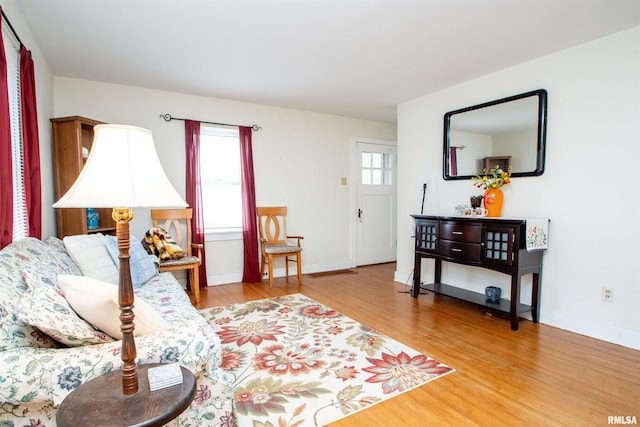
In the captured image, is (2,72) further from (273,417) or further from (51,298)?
(273,417)

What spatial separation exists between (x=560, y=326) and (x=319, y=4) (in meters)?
3.19

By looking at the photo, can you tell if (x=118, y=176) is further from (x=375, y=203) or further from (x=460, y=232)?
(x=375, y=203)

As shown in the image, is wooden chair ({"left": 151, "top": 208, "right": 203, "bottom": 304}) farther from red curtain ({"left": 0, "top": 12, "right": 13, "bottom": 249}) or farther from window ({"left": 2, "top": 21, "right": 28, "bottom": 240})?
red curtain ({"left": 0, "top": 12, "right": 13, "bottom": 249})

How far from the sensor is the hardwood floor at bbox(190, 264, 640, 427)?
170 cm

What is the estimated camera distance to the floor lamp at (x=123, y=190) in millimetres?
1034

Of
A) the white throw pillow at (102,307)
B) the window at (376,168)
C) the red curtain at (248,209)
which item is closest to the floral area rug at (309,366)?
the white throw pillow at (102,307)

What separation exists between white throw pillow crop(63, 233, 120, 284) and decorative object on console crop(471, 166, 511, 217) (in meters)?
3.28

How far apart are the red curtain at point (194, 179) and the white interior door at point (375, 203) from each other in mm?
2465

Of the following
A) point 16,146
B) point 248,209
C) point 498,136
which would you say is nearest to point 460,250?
point 498,136

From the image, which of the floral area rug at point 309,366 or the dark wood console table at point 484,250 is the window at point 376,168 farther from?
the floral area rug at point 309,366

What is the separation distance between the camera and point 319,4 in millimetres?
2111

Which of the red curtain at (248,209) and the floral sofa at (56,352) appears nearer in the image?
the floral sofa at (56,352)

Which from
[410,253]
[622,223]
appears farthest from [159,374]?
[410,253]

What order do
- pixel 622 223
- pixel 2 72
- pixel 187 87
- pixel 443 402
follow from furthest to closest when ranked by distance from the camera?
pixel 187 87, pixel 622 223, pixel 443 402, pixel 2 72
